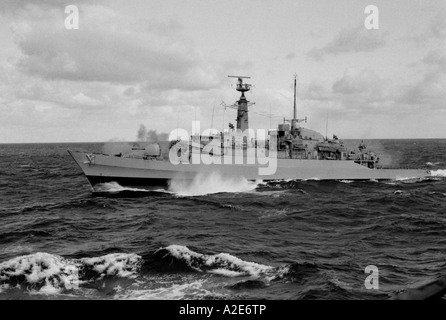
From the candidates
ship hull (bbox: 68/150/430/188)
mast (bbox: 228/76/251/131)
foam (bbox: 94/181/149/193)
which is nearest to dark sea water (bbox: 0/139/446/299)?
foam (bbox: 94/181/149/193)

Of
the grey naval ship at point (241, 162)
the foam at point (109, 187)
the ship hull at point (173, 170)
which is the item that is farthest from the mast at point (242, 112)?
the foam at point (109, 187)

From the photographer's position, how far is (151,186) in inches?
1407

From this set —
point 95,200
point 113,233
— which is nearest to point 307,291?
point 113,233

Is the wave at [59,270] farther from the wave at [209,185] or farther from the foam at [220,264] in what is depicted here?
the wave at [209,185]

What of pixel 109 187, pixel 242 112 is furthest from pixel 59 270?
pixel 242 112

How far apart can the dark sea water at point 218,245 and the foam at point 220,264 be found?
4 cm

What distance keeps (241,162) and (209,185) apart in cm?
438

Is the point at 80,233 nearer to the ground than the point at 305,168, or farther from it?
nearer to the ground

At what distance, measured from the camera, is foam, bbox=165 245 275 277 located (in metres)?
13.9

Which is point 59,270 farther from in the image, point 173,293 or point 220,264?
point 220,264

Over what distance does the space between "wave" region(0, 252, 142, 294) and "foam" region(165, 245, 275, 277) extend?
72.2 inches

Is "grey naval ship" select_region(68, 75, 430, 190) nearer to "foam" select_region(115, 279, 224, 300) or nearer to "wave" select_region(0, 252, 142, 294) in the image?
"wave" select_region(0, 252, 142, 294)
